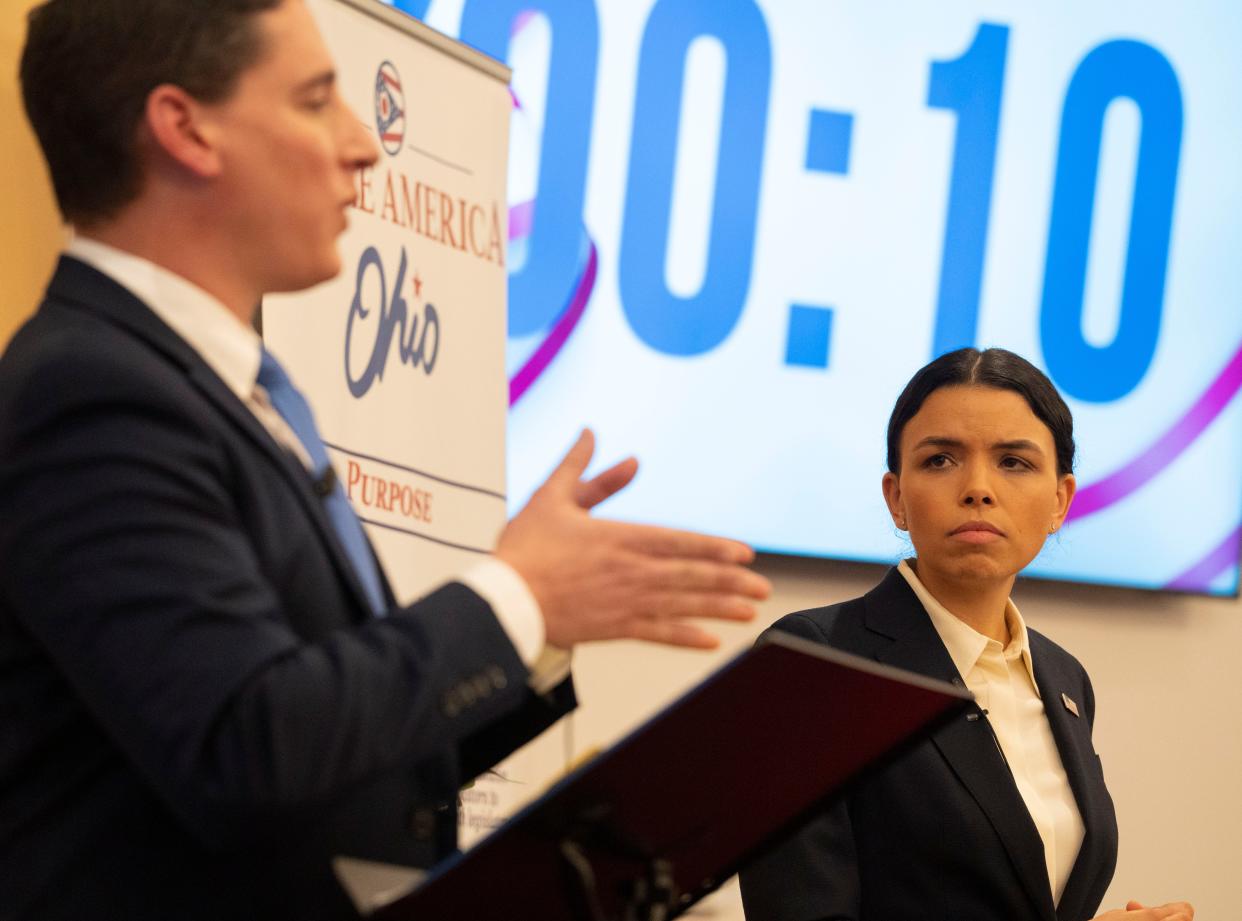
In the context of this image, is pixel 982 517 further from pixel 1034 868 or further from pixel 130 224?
pixel 130 224

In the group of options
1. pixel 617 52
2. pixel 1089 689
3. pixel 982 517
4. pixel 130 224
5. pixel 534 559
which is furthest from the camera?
pixel 617 52

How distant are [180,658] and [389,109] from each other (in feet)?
7.69

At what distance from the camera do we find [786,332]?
4.42 metres

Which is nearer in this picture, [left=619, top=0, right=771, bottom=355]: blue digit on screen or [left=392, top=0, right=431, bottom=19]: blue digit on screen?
[left=392, top=0, right=431, bottom=19]: blue digit on screen

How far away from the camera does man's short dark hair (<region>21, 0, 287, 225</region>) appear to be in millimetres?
1392

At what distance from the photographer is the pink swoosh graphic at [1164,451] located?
4512 mm

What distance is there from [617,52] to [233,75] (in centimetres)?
309

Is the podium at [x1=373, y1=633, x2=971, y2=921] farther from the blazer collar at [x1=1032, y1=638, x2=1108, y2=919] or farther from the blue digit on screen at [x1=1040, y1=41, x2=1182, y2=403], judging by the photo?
the blue digit on screen at [x1=1040, y1=41, x2=1182, y2=403]

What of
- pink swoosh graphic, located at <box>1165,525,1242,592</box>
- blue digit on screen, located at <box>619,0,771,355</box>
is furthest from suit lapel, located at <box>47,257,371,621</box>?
pink swoosh graphic, located at <box>1165,525,1242,592</box>

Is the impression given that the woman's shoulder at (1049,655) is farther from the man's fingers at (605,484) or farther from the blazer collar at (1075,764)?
the man's fingers at (605,484)

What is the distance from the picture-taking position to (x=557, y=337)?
4316 millimetres

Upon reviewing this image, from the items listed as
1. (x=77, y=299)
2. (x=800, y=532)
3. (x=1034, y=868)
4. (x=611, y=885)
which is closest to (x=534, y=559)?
(x=611, y=885)

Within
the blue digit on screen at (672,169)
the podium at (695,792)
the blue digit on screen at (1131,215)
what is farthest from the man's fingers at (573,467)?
the blue digit on screen at (1131,215)

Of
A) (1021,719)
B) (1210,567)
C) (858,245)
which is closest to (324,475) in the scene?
(1021,719)
